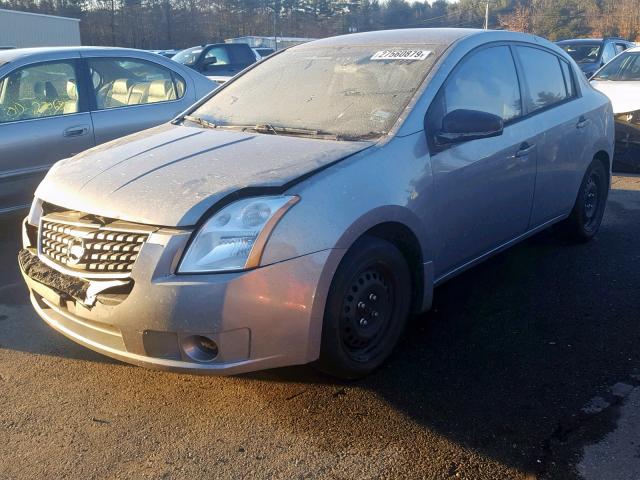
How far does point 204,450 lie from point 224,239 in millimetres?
860

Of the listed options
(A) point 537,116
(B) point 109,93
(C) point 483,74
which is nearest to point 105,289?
(C) point 483,74

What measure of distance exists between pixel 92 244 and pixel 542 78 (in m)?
3.28

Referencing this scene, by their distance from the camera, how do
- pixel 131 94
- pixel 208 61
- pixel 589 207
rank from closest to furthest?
pixel 589 207 < pixel 131 94 < pixel 208 61

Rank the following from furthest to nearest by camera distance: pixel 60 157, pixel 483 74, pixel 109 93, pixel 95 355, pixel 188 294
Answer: pixel 109 93, pixel 60 157, pixel 483 74, pixel 95 355, pixel 188 294

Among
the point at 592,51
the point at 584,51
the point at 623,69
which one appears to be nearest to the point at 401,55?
the point at 623,69

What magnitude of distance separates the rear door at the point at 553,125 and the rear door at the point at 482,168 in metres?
0.15

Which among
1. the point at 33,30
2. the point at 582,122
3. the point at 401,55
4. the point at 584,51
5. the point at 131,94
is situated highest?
the point at 33,30

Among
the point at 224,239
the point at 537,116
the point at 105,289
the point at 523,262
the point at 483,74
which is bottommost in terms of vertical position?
the point at 523,262

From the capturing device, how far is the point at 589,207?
5.37 m

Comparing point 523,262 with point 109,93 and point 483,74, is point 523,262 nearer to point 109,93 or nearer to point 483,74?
point 483,74

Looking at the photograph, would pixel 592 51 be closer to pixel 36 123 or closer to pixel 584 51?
pixel 584 51

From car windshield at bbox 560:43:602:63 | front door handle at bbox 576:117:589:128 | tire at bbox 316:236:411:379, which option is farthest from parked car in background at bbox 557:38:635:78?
tire at bbox 316:236:411:379

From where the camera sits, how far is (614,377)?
10.7ft

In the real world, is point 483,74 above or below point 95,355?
above
